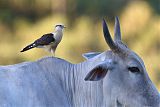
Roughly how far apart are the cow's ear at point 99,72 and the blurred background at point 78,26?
8.80 m

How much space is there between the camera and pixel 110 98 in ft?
20.2

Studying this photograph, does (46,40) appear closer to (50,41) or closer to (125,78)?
(50,41)

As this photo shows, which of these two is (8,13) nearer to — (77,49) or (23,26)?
(23,26)

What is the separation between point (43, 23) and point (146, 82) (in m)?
13.0

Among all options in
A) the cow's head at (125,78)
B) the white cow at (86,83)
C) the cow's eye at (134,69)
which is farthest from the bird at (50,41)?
the cow's eye at (134,69)

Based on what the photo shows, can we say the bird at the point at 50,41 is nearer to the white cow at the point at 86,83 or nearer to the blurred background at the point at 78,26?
the white cow at the point at 86,83

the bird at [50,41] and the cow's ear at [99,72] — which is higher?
the bird at [50,41]

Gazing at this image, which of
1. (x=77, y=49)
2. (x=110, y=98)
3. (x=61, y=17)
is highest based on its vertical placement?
(x=61, y=17)

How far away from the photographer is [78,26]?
63.8 feet

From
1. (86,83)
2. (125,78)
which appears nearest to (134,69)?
(125,78)

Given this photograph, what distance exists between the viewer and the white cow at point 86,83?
600 centimetres

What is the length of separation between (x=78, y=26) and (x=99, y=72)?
1344 cm

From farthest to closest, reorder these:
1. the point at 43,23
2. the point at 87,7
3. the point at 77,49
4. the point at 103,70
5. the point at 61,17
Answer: the point at 87,7, the point at 61,17, the point at 43,23, the point at 77,49, the point at 103,70

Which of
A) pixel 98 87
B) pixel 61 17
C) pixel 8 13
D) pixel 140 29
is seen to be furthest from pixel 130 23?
pixel 98 87
